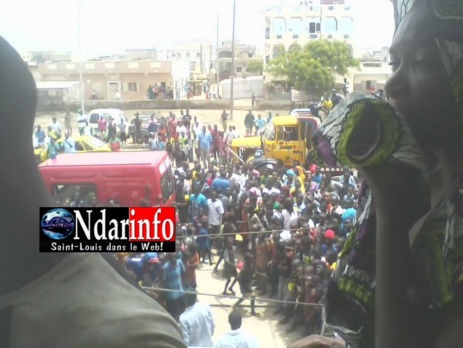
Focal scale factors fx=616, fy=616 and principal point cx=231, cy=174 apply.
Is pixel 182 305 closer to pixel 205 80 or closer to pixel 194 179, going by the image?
pixel 194 179

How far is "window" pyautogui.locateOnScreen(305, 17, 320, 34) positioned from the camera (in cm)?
2455

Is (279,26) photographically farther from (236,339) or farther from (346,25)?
(236,339)

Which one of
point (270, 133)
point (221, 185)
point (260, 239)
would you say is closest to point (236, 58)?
point (270, 133)

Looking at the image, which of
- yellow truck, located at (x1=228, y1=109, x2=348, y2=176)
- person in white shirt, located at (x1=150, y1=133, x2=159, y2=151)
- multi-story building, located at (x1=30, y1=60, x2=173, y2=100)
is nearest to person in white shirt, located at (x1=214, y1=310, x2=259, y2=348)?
yellow truck, located at (x1=228, y1=109, x2=348, y2=176)

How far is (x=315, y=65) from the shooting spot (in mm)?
19156

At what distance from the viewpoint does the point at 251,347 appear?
308 centimetres

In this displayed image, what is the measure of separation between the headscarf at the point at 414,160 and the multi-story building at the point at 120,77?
18330 millimetres

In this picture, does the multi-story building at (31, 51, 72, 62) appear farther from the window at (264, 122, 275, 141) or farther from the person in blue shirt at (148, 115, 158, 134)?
the window at (264, 122, 275, 141)

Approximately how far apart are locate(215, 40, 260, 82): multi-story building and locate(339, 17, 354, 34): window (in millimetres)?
4412

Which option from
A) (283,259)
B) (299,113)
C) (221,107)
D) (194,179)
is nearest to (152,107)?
(221,107)

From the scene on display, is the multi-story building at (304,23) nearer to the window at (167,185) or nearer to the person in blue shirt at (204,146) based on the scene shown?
the person in blue shirt at (204,146)

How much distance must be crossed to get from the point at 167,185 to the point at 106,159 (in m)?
0.69

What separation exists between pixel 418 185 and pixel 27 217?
508 millimetres

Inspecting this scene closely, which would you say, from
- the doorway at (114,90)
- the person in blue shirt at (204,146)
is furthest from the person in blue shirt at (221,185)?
the doorway at (114,90)
